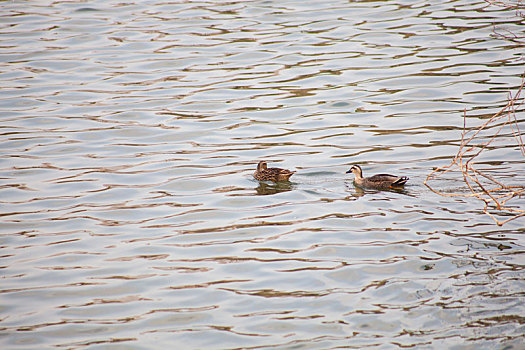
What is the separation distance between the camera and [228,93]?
16.3 metres

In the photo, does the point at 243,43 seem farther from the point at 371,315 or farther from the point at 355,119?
the point at 371,315

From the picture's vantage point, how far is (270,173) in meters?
11.0

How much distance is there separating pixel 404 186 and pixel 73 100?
814 centimetres

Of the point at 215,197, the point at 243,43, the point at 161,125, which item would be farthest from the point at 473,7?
the point at 215,197

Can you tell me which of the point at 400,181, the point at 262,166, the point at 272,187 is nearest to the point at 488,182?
the point at 400,181

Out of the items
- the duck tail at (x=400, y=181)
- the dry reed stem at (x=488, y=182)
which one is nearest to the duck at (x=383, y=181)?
the duck tail at (x=400, y=181)

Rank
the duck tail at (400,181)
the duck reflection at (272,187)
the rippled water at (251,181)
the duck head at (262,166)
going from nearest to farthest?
1. the rippled water at (251,181)
2. the duck tail at (400,181)
3. the duck reflection at (272,187)
4. the duck head at (262,166)

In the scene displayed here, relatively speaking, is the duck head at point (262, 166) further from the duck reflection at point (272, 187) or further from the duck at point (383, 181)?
the duck at point (383, 181)

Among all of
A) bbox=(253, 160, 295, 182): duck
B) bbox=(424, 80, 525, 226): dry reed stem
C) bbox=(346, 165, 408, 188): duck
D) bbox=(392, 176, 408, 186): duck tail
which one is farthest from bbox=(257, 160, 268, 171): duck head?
bbox=(424, 80, 525, 226): dry reed stem

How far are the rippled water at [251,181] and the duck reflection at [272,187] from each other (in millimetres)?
57

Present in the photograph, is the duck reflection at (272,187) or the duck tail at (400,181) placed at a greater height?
the duck tail at (400,181)

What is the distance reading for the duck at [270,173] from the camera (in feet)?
36.3

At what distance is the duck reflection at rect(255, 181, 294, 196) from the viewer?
11.0m

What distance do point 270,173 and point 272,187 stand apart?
0.22 m
